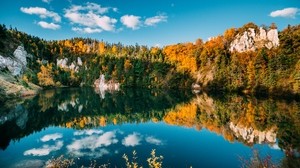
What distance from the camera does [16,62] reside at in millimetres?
137625

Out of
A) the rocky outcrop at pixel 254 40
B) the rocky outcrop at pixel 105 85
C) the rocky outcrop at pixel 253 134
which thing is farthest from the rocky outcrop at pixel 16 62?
the rocky outcrop at pixel 254 40

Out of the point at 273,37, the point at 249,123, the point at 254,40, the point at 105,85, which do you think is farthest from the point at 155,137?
the point at 105,85

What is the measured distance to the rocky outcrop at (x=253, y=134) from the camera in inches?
1351

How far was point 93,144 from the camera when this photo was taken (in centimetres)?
3400

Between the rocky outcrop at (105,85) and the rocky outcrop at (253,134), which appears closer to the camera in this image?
the rocky outcrop at (253,134)

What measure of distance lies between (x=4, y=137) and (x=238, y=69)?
317ft

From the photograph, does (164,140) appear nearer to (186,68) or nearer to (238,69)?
(238,69)

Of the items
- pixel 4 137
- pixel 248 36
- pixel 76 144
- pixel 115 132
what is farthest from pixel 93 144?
pixel 248 36

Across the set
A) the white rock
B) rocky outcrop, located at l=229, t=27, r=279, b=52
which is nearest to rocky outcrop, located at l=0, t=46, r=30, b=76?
rocky outcrop, located at l=229, t=27, r=279, b=52

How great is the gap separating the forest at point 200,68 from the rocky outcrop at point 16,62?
3.26 meters

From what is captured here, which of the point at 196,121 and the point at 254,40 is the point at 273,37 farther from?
the point at 196,121

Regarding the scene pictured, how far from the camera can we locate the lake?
2745cm

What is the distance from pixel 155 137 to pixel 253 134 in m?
13.5

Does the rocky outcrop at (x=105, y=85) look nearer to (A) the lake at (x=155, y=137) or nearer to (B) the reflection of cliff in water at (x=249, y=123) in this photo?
(A) the lake at (x=155, y=137)
